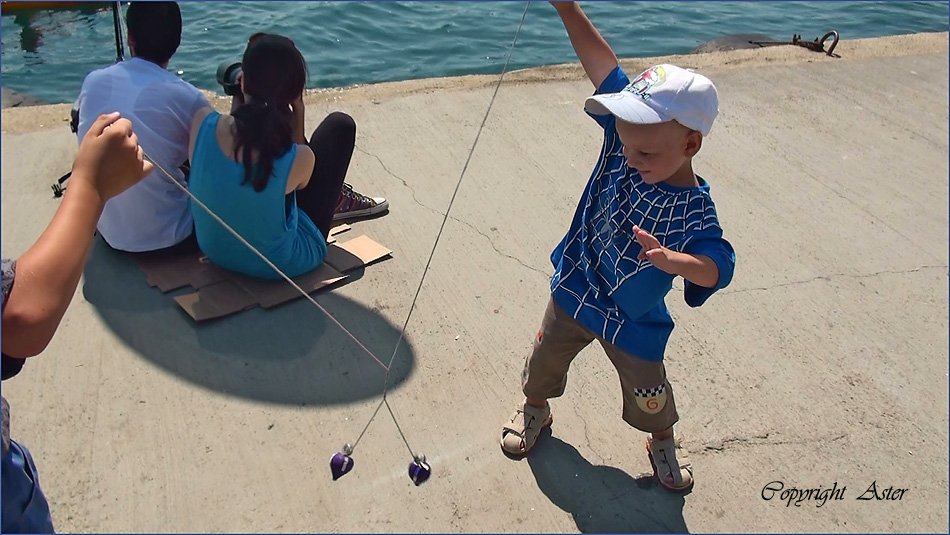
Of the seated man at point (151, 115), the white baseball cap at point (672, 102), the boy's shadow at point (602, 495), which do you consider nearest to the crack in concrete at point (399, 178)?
the seated man at point (151, 115)

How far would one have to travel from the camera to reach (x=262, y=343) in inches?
114

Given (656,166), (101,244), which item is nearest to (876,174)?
(656,166)

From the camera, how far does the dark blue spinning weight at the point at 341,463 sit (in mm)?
2342

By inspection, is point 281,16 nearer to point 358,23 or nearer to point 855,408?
point 358,23

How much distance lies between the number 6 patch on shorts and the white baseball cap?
73 cm

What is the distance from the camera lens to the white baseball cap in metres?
1.95

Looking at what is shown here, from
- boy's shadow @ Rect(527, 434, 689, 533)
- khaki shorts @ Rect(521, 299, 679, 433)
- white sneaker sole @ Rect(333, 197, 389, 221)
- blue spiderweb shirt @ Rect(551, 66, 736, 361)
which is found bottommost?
white sneaker sole @ Rect(333, 197, 389, 221)

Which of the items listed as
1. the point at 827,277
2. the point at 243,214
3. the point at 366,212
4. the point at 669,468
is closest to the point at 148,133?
the point at 243,214

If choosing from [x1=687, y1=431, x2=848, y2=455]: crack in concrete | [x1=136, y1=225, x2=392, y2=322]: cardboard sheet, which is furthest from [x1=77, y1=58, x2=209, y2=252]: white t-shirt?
[x1=687, y1=431, x2=848, y2=455]: crack in concrete

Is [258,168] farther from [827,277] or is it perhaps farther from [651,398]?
[827,277]

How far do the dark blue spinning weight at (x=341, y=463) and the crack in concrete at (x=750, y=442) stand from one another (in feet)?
3.54

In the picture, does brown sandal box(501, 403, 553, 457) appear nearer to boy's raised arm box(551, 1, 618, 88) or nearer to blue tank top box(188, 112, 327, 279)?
boy's raised arm box(551, 1, 618, 88)

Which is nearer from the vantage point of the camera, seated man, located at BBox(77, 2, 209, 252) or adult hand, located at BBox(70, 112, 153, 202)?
adult hand, located at BBox(70, 112, 153, 202)

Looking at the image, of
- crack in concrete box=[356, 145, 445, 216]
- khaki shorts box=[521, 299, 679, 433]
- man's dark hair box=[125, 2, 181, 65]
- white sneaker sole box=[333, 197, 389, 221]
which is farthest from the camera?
crack in concrete box=[356, 145, 445, 216]
